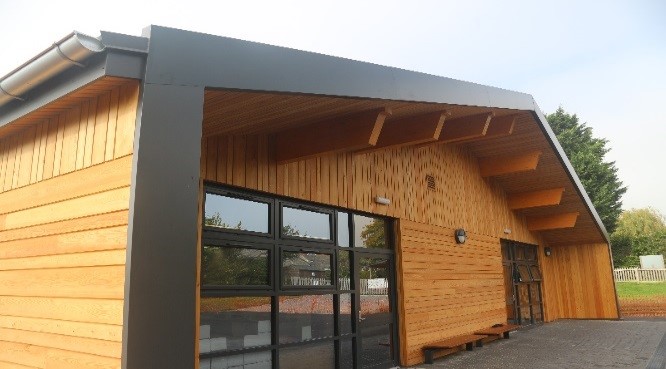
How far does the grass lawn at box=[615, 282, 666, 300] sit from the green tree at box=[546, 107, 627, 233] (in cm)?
454

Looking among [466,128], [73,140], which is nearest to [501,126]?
[466,128]

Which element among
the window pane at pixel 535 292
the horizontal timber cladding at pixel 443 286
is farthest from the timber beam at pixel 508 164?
the window pane at pixel 535 292

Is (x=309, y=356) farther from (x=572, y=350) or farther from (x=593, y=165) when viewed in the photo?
(x=593, y=165)

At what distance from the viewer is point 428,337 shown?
7598 mm

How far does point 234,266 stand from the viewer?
467cm

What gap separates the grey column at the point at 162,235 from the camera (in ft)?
7.79

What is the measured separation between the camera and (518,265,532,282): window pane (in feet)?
41.2

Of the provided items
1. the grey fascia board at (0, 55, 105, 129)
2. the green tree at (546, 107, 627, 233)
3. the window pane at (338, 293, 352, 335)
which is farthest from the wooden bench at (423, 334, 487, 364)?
the green tree at (546, 107, 627, 233)

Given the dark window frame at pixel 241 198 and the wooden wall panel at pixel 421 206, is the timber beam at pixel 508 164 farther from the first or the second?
the dark window frame at pixel 241 198

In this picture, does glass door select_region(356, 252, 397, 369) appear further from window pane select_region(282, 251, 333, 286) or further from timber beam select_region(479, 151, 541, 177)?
timber beam select_region(479, 151, 541, 177)

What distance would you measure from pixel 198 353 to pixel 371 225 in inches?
131

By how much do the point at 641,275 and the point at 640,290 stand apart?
121 inches

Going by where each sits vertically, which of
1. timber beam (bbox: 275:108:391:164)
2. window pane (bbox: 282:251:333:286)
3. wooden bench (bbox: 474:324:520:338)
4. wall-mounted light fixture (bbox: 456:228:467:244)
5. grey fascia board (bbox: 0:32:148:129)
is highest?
timber beam (bbox: 275:108:391:164)

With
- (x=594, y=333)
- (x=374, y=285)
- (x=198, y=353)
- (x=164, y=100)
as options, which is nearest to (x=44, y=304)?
(x=198, y=353)
